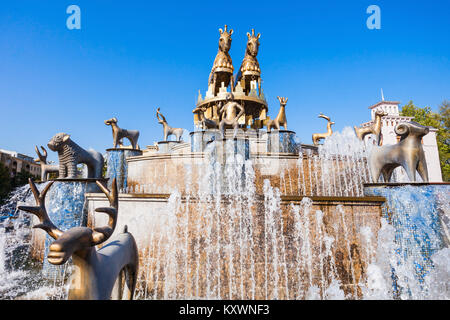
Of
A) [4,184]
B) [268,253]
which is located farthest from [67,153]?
[4,184]

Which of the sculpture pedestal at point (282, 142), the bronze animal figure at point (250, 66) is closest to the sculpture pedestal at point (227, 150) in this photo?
the sculpture pedestal at point (282, 142)

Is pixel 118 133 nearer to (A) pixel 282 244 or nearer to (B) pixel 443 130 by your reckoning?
(A) pixel 282 244

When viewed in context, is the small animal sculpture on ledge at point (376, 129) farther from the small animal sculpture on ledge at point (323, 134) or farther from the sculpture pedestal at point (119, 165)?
the sculpture pedestal at point (119, 165)

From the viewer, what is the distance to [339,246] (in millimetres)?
5242

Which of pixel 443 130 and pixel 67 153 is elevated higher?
pixel 443 130

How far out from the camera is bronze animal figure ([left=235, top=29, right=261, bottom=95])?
2191 cm

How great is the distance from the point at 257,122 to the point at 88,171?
46.3 feet

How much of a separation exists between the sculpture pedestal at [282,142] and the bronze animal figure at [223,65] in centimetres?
1059

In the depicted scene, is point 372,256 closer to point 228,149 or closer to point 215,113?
point 228,149

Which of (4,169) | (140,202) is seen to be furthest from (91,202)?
(4,169)

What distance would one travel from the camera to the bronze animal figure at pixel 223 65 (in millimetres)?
20969

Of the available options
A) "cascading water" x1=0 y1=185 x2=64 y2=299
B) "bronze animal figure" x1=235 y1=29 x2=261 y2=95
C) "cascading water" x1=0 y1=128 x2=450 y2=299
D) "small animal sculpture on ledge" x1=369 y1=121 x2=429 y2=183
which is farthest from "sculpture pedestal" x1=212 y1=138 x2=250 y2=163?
"bronze animal figure" x1=235 y1=29 x2=261 y2=95

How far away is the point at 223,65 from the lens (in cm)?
2095

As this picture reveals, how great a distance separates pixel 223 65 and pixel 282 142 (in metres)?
11.9
